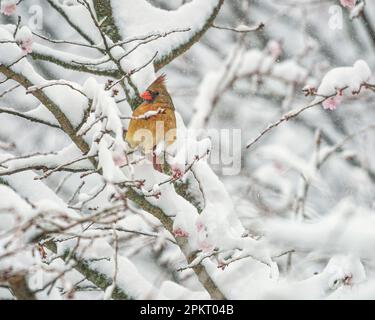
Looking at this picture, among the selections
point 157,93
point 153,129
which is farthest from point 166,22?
point 153,129

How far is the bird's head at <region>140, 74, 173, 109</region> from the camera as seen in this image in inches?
159

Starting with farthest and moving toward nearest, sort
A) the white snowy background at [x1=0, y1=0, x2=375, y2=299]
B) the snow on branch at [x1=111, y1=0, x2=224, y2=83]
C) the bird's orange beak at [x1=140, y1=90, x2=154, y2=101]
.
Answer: the snow on branch at [x1=111, y1=0, x2=224, y2=83], the bird's orange beak at [x1=140, y1=90, x2=154, y2=101], the white snowy background at [x1=0, y1=0, x2=375, y2=299]

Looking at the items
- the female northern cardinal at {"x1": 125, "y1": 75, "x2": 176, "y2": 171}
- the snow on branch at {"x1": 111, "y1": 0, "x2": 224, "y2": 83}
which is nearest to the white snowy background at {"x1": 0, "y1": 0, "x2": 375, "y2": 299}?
the snow on branch at {"x1": 111, "y1": 0, "x2": 224, "y2": 83}

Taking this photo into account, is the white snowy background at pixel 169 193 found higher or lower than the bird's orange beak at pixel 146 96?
lower

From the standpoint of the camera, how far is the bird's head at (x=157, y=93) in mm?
4047

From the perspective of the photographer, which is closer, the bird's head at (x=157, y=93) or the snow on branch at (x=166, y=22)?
the bird's head at (x=157, y=93)

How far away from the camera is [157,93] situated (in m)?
4.26

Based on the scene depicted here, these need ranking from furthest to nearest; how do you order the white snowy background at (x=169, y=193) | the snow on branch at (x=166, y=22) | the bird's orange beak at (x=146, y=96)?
1. the snow on branch at (x=166, y=22)
2. the bird's orange beak at (x=146, y=96)
3. the white snowy background at (x=169, y=193)

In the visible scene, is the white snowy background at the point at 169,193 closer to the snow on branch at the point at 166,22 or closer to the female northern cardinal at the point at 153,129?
the snow on branch at the point at 166,22

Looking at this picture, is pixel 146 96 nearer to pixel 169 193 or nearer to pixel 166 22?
pixel 166 22

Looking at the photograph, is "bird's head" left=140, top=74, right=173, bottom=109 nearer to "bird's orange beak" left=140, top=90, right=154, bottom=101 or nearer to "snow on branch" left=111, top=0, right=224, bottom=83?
"bird's orange beak" left=140, top=90, right=154, bottom=101

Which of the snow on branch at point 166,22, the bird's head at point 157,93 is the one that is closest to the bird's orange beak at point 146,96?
the bird's head at point 157,93

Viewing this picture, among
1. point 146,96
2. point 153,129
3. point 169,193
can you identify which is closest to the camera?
point 169,193

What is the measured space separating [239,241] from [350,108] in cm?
397
